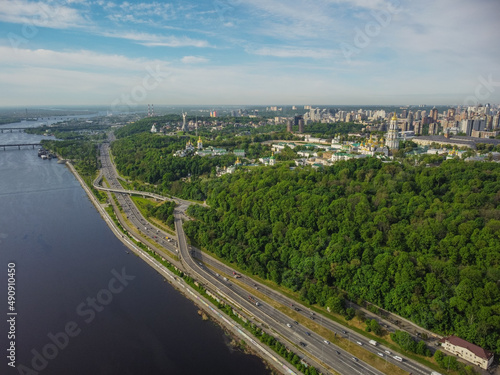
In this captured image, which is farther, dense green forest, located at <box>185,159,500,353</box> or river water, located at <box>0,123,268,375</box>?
dense green forest, located at <box>185,159,500,353</box>

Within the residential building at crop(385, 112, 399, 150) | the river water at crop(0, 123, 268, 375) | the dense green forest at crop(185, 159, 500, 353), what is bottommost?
the river water at crop(0, 123, 268, 375)

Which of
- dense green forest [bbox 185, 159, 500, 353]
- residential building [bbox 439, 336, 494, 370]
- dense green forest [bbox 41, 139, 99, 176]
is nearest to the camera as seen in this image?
residential building [bbox 439, 336, 494, 370]

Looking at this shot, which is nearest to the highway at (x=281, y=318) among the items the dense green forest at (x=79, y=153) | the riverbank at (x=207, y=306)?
the riverbank at (x=207, y=306)

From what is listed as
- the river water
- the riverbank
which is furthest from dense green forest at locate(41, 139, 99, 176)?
the riverbank

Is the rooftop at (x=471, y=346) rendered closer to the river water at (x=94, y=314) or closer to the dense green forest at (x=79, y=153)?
the river water at (x=94, y=314)

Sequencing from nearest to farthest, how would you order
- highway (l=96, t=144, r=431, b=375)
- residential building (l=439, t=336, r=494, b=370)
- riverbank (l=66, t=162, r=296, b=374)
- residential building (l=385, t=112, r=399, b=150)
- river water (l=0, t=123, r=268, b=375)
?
1. residential building (l=439, t=336, r=494, b=370)
2. highway (l=96, t=144, r=431, b=375)
3. riverbank (l=66, t=162, r=296, b=374)
4. river water (l=0, t=123, r=268, b=375)
5. residential building (l=385, t=112, r=399, b=150)

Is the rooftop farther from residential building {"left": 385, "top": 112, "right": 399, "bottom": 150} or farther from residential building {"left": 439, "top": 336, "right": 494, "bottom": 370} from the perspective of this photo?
residential building {"left": 385, "top": 112, "right": 399, "bottom": 150}

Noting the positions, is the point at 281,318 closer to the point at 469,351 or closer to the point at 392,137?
the point at 469,351

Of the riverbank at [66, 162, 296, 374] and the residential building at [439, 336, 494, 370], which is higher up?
the residential building at [439, 336, 494, 370]
